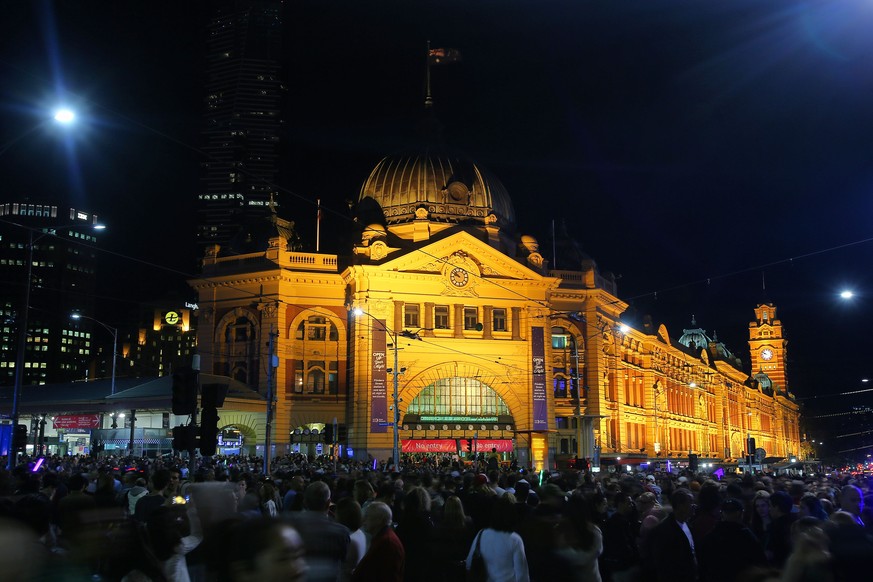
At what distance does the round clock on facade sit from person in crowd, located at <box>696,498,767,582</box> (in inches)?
2185

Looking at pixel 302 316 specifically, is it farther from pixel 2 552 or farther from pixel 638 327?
pixel 2 552

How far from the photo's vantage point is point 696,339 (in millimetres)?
157375

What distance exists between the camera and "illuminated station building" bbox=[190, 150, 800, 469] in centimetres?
6356

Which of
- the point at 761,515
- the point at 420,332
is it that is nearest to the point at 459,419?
the point at 420,332

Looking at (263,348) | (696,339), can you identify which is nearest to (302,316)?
(263,348)

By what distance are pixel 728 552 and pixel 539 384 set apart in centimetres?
5665

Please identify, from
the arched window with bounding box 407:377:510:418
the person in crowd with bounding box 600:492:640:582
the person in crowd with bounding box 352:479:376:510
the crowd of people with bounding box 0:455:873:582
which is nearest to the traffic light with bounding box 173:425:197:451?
the crowd of people with bounding box 0:455:873:582

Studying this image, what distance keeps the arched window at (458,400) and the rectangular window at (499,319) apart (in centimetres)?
425

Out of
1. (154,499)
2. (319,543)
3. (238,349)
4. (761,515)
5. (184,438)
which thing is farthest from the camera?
(238,349)

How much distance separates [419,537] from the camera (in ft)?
36.0

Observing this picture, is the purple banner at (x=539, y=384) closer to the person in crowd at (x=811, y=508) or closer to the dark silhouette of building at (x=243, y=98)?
the person in crowd at (x=811, y=508)

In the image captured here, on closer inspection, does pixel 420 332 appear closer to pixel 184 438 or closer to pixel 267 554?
pixel 184 438

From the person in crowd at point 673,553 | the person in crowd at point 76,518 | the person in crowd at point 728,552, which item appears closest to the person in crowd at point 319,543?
the person in crowd at point 76,518

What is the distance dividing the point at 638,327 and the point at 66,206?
126 metres
